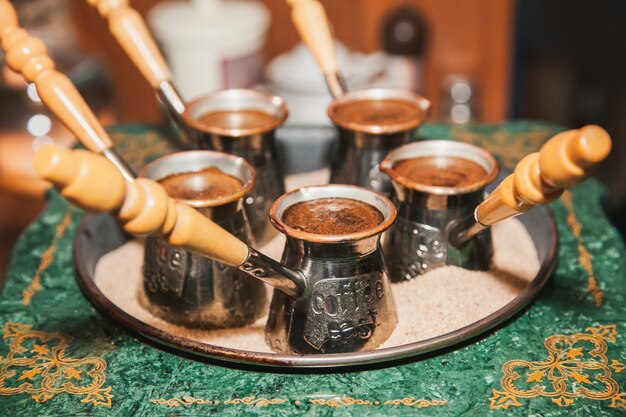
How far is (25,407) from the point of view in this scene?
0.78m

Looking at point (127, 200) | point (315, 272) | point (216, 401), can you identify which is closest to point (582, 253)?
point (315, 272)

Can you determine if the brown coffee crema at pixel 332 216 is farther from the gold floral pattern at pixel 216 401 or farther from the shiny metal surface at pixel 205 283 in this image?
the gold floral pattern at pixel 216 401

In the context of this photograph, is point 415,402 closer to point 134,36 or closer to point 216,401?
point 216,401

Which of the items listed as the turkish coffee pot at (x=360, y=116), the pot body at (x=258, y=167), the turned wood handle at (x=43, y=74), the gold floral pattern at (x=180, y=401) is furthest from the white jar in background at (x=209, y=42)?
the gold floral pattern at (x=180, y=401)

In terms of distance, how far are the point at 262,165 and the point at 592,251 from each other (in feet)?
1.49

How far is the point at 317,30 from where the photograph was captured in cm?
114

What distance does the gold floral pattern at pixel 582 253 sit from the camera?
37.1 inches

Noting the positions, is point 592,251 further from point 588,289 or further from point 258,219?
point 258,219

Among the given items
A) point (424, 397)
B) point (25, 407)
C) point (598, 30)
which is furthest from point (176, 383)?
point (598, 30)

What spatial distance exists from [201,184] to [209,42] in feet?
2.89

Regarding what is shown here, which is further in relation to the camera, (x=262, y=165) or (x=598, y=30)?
(x=598, y=30)

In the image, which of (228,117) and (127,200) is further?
(228,117)

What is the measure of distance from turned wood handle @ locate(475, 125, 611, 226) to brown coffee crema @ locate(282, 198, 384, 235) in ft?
0.47

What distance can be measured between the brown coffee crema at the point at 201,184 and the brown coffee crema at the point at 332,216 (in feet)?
0.26
